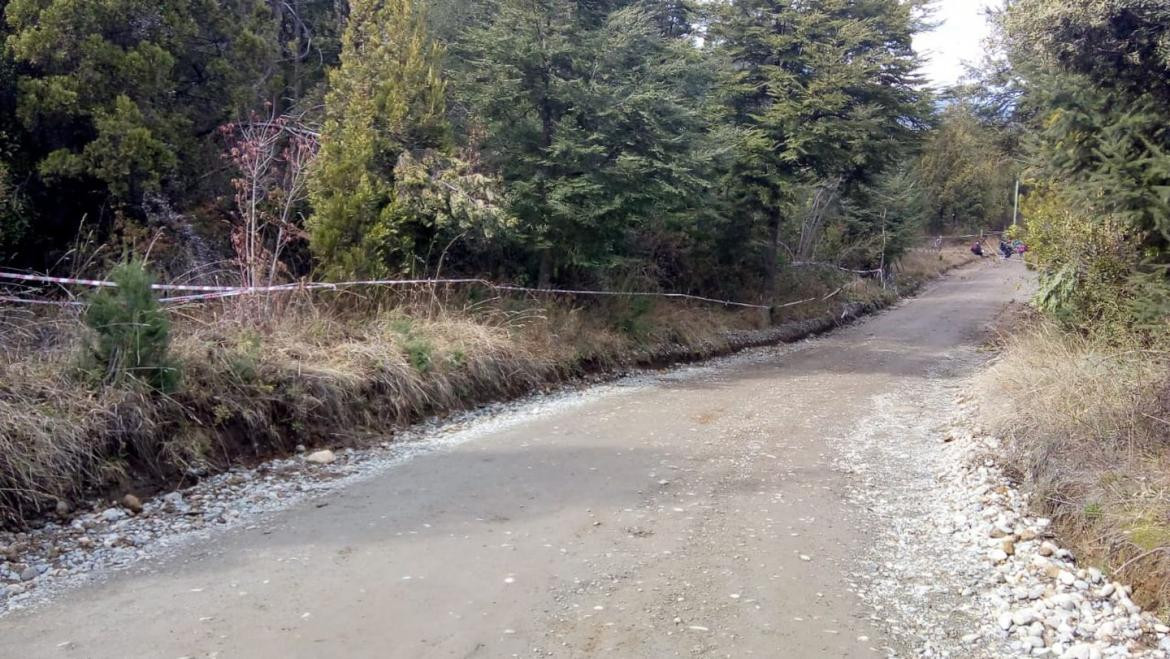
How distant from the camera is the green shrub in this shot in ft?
23.2

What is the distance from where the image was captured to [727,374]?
49.1ft

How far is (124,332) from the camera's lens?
7.09 meters

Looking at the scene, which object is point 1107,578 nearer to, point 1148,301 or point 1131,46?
point 1148,301

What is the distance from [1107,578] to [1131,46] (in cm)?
517

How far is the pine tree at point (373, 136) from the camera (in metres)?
11.7

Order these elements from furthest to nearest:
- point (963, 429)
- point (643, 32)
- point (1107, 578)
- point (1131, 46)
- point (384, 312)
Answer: point (643, 32)
point (384, 312)
point (963, 429)
point (1131, 46)
point (1107, 578)

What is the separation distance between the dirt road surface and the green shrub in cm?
188

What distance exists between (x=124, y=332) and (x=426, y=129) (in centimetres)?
639

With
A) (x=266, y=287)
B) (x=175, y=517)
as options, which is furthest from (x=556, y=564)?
(x=266, y=287)

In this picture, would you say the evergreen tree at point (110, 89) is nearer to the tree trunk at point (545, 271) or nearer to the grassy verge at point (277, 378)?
the grassy verge at point (277, 378)

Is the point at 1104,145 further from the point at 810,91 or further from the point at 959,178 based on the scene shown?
the point at 959,178

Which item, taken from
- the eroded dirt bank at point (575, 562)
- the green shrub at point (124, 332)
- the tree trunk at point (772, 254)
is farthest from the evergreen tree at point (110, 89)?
the tree trunk at point (772, 254)

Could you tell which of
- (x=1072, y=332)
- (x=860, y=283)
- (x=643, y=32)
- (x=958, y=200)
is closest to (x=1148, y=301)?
(x=1072, y=332)

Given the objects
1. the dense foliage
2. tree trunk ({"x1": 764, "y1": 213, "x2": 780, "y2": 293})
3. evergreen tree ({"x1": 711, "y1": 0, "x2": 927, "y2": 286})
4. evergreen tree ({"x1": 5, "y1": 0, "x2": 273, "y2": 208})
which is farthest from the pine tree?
tree trunk ({"x1": 764, "y1": 213, "x2": 780, "y2": 293})
